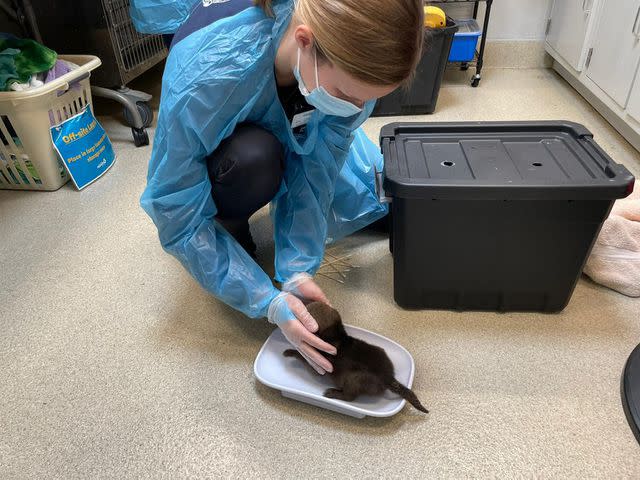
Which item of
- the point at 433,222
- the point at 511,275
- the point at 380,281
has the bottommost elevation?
the point at 380,281

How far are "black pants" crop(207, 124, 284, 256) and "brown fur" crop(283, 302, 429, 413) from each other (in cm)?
24

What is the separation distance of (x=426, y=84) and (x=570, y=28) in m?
0.64

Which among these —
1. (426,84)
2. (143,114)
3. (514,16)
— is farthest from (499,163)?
(514,16)

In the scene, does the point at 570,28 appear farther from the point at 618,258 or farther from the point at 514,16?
the point at 618,258

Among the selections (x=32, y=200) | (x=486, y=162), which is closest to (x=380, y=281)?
(x=486, y=162)

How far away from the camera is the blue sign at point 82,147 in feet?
4.45

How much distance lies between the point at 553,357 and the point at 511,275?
161 mm

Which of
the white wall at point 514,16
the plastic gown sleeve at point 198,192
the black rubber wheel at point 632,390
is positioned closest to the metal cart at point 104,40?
the plastic gown sleeve at point 198,192

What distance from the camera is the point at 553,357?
2.79 feet

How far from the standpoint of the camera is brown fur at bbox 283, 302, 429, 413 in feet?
2.41

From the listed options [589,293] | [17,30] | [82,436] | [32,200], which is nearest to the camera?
[82,436]

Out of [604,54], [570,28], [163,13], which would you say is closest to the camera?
[163,13]

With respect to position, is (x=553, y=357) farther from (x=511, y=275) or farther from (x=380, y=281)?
(x=380, y=281)

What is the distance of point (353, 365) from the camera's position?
0.75 metres
